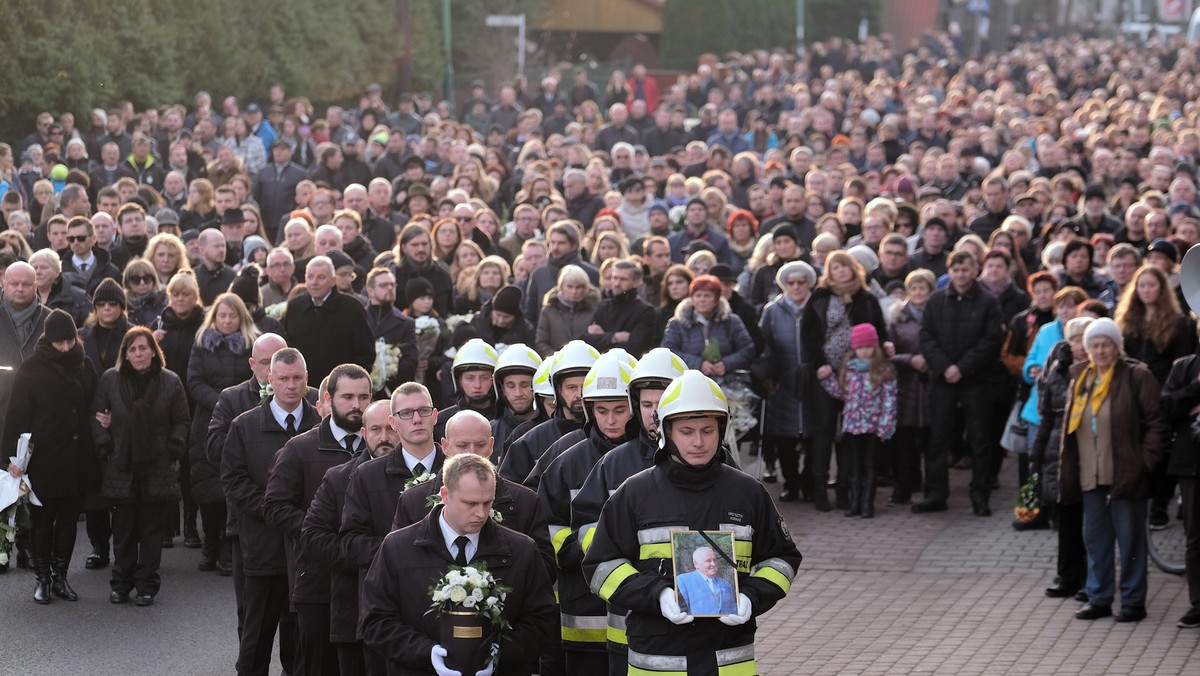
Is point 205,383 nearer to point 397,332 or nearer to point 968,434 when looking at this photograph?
point 397,332

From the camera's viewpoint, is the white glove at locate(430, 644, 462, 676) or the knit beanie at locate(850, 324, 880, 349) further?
the knit beanie at locate(850, 324, 880, 349)

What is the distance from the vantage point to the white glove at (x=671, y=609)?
710 centimetres

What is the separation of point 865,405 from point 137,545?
5587mm

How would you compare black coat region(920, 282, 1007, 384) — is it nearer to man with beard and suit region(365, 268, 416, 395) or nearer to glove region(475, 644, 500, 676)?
man with beard and suit region(365, 268, 416, 395)

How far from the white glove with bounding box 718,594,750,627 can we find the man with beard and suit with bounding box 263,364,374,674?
277 cm

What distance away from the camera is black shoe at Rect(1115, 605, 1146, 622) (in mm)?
11492

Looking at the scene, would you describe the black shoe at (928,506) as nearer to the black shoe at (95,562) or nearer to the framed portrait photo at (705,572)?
the black shoe at (95,562)

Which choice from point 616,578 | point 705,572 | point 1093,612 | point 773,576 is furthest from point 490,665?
point 1093,612

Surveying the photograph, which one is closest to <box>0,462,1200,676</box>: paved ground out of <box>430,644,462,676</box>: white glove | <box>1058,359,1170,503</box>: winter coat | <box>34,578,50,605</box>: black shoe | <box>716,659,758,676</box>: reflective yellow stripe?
<box>34,578,50,605</box>: black shoe

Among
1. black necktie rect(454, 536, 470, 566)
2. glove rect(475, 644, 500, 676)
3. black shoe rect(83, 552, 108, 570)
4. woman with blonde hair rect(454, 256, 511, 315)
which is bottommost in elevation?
black shoe rect(83, 552, 108, 570)

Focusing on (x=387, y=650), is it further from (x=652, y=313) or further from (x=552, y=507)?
(x=652, y=313)

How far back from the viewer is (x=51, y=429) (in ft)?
41.1

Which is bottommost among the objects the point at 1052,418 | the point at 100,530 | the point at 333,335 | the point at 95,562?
the point at 95,562

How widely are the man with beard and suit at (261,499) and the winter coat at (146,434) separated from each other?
7.18 feet
